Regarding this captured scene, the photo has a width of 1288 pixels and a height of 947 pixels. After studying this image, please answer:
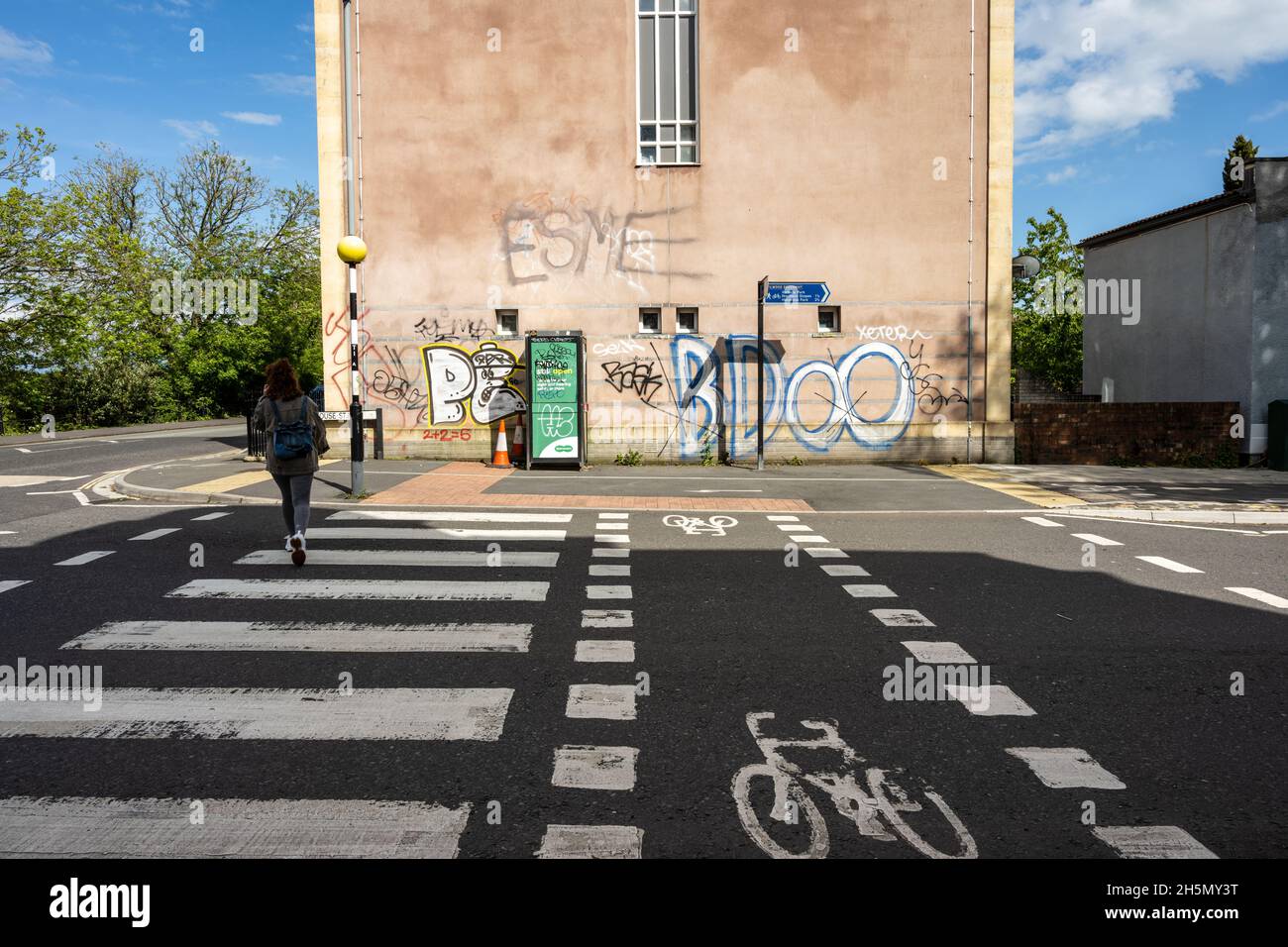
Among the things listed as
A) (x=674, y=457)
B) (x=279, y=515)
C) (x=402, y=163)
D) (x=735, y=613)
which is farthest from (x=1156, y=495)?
(x=402, y=163)

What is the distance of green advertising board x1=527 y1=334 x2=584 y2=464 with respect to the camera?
58.4 ft

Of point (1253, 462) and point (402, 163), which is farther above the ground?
point (402, 163)

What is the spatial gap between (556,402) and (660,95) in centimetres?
715

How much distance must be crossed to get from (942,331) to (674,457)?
20.8ft

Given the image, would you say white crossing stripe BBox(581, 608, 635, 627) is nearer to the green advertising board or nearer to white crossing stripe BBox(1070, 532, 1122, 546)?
white crossing stripe BBox(1070, 532, 1122, 546)

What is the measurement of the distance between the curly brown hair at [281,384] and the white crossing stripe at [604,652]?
15.2ft

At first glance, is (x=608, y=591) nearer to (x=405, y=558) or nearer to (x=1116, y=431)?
(x=405, y=558)

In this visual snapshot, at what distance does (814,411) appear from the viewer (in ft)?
63.1

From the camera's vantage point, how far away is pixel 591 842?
3.28 m

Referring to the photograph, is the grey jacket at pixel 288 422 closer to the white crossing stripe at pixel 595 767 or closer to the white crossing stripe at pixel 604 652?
the white crossing stripe at pixel 604 652

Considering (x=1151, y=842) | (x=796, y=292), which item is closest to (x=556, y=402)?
(x=796, y=292)

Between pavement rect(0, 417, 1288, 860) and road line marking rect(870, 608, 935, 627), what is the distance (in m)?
0.07

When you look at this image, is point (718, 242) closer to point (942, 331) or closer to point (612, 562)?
Answer: point (942, 331)

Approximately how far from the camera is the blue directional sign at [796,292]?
1833cm
